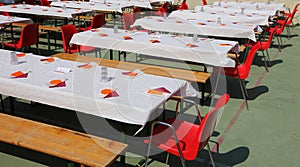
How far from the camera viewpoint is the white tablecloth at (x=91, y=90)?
2.77m

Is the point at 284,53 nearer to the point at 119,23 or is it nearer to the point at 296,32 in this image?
→ the point at 296,32

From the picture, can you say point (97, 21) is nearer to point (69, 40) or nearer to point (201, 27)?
point (69, 40)

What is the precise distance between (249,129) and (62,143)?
231 cm

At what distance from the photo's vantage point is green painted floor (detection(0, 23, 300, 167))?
3.36 metres

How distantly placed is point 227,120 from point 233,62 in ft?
2.64

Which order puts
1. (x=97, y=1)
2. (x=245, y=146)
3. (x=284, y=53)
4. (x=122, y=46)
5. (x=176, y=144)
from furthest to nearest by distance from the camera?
1. (x=97, y=1)
2. (x=284, y=53)
3. (x=122, y=46)
4. (x=245, y=146)
5. (x=176, y=144)

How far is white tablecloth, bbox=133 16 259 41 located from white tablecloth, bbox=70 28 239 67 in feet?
3.58

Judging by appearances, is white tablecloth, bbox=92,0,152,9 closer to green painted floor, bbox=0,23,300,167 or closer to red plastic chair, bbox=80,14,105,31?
red plastic chair, bbox=80,14,105,31

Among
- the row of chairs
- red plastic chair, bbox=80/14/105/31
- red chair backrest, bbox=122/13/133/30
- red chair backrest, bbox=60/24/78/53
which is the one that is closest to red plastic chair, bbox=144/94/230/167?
the row of chairs

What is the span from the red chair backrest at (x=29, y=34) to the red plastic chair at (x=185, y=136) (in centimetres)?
353


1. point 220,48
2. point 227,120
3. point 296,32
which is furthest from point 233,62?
point 296,32

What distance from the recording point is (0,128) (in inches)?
114

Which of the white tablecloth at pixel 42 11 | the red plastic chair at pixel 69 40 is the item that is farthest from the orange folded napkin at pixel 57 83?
the white tablecloth at pixel 42 11

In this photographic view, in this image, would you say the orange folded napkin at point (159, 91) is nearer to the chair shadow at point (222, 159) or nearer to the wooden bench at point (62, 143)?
the wooden bench at point (62, 143)
